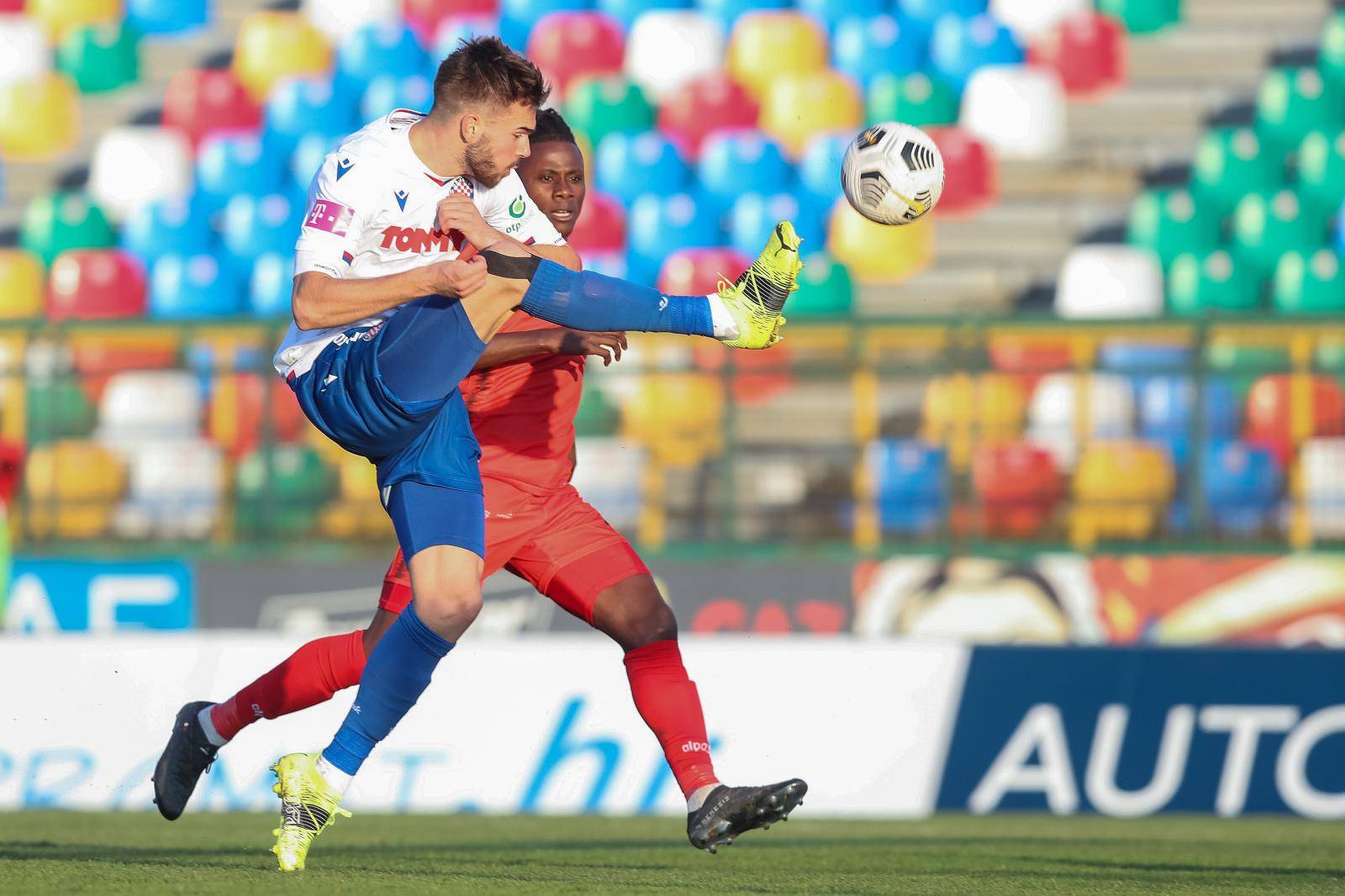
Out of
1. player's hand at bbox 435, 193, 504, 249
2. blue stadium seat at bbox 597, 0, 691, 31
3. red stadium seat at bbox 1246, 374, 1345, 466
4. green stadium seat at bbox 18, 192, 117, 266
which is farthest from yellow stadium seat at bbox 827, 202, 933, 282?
player's hand at bbox 435, 193, 504, 249

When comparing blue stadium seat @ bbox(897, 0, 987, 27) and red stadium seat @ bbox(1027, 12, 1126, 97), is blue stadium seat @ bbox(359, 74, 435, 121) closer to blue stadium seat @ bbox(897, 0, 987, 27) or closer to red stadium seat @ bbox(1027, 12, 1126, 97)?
blue stadium seat @ bbox(897, 0, 987, 27)

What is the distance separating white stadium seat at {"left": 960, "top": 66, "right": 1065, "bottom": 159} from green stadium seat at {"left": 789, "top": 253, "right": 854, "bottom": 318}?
5.80 ft

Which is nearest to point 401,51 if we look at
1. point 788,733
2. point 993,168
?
point 993,168

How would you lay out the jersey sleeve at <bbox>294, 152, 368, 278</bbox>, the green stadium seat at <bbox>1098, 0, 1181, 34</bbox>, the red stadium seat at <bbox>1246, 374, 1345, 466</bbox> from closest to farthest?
the jersey sleeve at <bbox>294, 152, 368, 278</bbox>, the red stadium seat at <bbox>1246, 374, 1345, 466</bbox>, the green stadium seat at <bbox>1098, 0, 1181, 34</bbox>

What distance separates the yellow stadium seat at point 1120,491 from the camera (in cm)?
980

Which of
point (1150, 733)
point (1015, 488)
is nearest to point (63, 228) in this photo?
point (1015, 488)

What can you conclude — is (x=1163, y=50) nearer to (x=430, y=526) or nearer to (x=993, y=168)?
(x=993, y=168)

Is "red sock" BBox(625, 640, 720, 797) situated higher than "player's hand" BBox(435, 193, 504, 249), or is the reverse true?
"player's hand" BBox(435, 193, 504, 249)

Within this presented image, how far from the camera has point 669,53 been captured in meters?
14.0

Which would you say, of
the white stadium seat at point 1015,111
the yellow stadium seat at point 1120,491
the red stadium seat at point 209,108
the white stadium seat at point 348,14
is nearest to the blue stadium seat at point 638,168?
the white stadium seat at point 1015,111

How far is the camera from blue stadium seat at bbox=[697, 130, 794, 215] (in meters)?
13.1

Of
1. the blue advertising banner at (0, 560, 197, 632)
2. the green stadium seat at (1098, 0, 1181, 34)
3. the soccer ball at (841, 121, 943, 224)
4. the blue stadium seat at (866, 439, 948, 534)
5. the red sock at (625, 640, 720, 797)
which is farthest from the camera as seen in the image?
the green stadium seat at (1098, 0, 1181, 34)

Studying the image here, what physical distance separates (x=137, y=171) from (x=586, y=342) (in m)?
9.43

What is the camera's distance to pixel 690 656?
8406 mm
